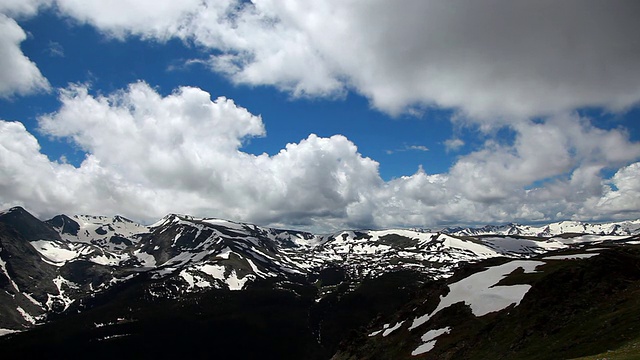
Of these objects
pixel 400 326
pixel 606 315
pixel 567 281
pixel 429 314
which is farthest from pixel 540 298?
pixel 400 326

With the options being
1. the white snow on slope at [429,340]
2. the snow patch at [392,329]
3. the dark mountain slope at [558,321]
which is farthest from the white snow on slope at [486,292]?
the white snow on slope at [429,340]

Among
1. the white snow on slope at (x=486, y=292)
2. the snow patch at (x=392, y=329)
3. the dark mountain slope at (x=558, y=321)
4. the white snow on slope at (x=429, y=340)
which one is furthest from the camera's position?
the snow patch at (x=392, y=329)

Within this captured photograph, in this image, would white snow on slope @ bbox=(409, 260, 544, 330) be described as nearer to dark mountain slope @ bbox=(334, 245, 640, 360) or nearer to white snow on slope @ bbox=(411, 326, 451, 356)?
dark mountain slope @ bbox=(334, 245, 640, 360)

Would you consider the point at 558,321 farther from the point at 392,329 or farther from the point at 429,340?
the point at 392,329

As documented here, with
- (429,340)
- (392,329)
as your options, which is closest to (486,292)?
(429,340)

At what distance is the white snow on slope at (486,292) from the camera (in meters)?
76.4

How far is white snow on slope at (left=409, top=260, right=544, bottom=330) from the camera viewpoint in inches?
3009

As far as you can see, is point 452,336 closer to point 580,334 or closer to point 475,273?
point 580,334

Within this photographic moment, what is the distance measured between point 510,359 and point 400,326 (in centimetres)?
5125

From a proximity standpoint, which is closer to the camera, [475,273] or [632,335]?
[632,335]

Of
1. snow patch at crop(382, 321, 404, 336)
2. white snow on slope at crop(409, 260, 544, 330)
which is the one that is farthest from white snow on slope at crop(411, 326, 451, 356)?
snow patch at crop(382, 321, 404, 336)

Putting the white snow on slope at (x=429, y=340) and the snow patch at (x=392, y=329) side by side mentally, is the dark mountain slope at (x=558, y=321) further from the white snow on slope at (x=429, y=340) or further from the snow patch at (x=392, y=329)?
the snow patch at (x=392, y=329)

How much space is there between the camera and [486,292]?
85188 mm

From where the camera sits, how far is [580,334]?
43844 millimetres
